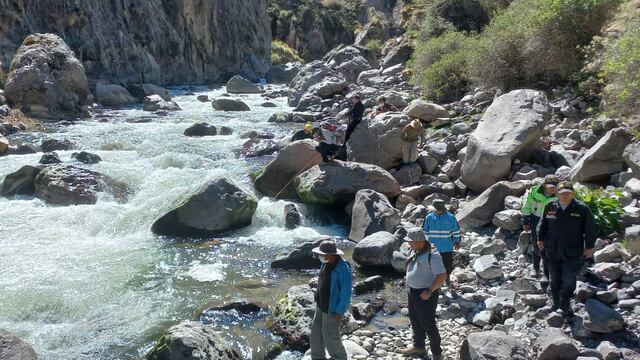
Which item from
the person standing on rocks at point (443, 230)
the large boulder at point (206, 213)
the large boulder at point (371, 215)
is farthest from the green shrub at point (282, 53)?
the person standing on rocks at point (443, 230)

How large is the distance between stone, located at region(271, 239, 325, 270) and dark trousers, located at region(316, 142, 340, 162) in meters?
3.64

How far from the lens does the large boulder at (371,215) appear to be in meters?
12.6

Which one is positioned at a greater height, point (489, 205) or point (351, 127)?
point (351, 127)

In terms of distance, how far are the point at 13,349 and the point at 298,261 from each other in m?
5.40

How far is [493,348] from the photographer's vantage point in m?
7.33

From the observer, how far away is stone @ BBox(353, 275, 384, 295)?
1027 centimetres

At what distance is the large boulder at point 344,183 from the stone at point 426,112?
15.5 ft

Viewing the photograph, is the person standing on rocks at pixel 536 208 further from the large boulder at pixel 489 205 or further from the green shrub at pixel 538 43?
the green shrub at pixel 538 43

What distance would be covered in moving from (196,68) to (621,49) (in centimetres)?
4096

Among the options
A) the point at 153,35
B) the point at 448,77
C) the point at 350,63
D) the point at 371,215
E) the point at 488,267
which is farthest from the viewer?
the point at 153,35

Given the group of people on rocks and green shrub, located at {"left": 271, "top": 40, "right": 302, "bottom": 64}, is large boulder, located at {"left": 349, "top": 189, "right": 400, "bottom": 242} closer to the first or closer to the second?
the group of people on rocks

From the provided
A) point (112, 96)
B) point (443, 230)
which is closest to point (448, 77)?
point (443, 230)

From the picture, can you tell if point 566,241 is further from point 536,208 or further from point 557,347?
point 536,208

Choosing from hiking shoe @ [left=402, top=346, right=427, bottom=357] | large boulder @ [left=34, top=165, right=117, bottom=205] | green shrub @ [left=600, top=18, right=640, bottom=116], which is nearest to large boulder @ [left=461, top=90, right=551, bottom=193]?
green shrub @ [left=600, top=18, right=640, bottom=116]
